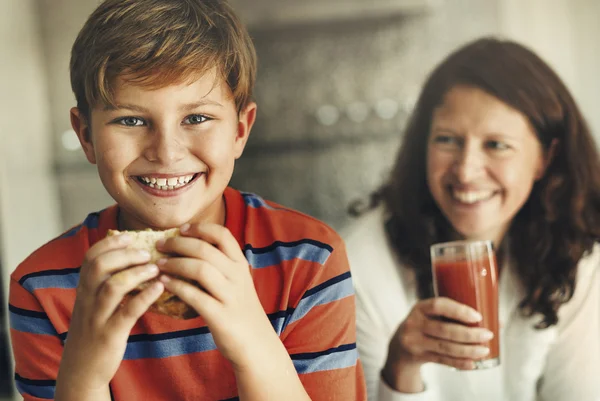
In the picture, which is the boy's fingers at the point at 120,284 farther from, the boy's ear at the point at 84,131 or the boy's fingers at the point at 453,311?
the boy's fingers at the point at 453,311

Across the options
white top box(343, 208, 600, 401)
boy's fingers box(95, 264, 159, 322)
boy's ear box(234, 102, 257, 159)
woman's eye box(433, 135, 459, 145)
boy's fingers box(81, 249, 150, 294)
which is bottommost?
white top box(343, 208, 600, 401)

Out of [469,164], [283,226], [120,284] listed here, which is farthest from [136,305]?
[469,164]

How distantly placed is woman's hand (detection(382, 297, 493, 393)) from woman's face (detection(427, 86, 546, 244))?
0.64 ft

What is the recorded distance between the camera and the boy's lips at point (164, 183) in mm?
727

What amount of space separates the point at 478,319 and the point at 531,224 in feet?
0.83

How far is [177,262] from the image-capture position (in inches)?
24.8

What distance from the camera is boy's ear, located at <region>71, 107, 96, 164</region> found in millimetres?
759

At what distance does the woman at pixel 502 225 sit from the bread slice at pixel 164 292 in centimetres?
45

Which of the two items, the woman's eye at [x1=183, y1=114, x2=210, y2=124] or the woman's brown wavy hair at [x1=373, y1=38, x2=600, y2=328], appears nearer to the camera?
the woman's eye at [x1=183, y1=114, x2=210, y2=124]

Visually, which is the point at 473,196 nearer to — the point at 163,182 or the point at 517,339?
the point at 517,339

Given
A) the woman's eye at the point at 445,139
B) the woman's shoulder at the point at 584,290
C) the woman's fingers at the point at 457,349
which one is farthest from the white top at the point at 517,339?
the woman's eye at the point at 445,139

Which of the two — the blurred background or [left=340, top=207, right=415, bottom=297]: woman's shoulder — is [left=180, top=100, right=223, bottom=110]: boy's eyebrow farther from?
[left=340, top=207, right=415, bottom=297]: woman's shoulder

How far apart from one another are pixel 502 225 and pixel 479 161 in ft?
0.47

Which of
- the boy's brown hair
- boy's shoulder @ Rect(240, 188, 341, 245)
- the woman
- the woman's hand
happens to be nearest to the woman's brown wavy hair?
the woman
